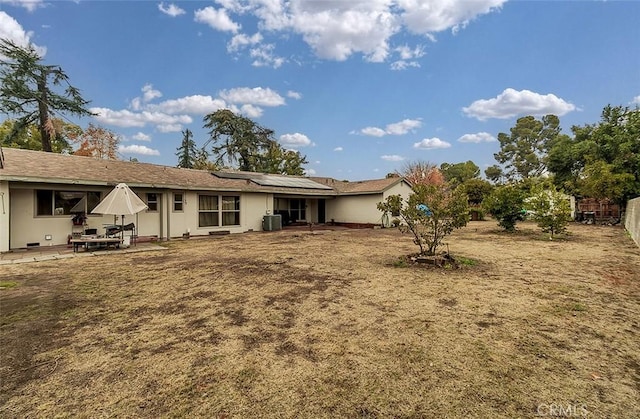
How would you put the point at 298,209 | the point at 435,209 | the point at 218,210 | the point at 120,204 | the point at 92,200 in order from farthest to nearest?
the point at 298,209 → the point at 218,210 → the point at 92,200 → the point at 120,204 → the point at 435,209

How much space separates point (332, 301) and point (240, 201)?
38.6ft

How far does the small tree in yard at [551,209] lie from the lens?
12523mm

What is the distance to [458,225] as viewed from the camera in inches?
296

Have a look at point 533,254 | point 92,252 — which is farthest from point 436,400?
point 92,252

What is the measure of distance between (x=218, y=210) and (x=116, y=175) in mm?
4507

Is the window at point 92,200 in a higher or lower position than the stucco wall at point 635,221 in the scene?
higher

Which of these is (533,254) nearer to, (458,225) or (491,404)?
(458,225)

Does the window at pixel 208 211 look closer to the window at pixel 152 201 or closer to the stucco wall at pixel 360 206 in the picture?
the window at pixel 152 201

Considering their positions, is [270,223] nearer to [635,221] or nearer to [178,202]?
[178,202]

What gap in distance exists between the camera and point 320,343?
3336mm

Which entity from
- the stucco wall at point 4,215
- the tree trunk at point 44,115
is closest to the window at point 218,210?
the stucco wall at point 4,215

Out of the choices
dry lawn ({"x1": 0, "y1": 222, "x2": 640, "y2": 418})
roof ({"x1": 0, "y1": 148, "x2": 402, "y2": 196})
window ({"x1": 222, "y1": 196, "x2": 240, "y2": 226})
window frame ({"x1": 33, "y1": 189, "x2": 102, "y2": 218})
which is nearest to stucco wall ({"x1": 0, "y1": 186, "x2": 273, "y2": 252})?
window frame ({"x1": 33, "y1": 189, "x2": 102, "y2": 218})

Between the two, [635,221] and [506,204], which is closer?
[635,221]

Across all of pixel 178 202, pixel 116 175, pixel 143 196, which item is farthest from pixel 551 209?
pixel 116 175
